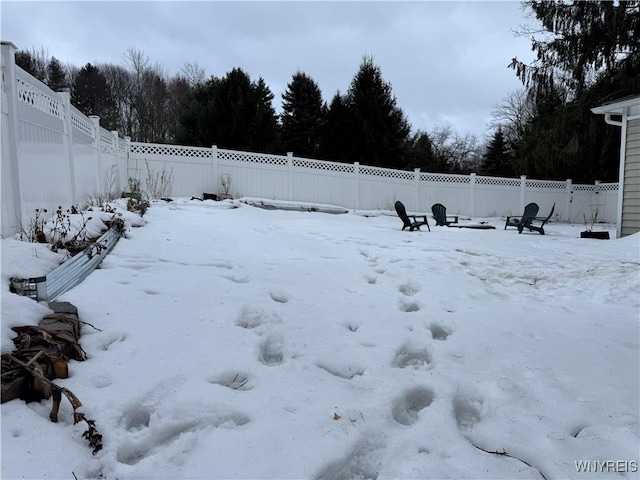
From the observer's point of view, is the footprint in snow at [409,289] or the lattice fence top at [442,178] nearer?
the footprint in snow at [409,289]

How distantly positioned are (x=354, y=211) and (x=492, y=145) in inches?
648

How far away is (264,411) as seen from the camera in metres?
1.60

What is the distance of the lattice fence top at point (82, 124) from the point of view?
4816mm

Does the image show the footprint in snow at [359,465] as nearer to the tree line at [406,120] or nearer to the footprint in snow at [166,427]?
the footprint in snow at [166,427]

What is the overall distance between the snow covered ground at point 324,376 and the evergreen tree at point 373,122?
14.0m

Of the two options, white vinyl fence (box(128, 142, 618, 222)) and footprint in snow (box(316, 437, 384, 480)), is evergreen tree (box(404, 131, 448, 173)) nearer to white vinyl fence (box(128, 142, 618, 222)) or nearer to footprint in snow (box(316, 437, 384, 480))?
→ white vinyl fence (box(128, 142, 618, 222))

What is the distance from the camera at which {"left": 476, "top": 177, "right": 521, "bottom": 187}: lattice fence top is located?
45.9 ft

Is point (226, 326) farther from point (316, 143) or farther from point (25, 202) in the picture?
point (316, 143)

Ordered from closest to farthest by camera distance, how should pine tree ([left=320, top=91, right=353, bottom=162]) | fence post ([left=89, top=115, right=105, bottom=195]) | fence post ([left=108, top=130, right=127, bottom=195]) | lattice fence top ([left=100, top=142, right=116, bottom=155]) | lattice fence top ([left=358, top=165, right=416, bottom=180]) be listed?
fence post ([left=89, top=115, right=105, bottom=195])
lattice fence top ([left=100, top=142, right=116, bottom=155])
fence post ([left=108, top=130, right=127, bottom=195])
lattice fence top ([left=358, top=165, right=416, bottom=180])
pine tree ([left=320, top=91, right=353, bottom=162])

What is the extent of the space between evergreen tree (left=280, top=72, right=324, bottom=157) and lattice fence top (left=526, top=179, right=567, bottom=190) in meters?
9.54

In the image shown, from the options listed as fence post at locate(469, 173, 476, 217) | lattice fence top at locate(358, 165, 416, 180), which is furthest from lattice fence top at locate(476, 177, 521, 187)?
lattice fence top at locate(358, 165, 416, 180)

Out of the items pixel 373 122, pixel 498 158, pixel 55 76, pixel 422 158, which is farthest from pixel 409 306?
pixel 55 76

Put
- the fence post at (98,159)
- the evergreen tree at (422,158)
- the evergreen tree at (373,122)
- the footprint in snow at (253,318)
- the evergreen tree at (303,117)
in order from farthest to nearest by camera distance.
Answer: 1. the evergreen tree at (422,158)
2. the evergreen tree at (303,117)
3. the evergreen tree at (373,122)
4. the fence post at (98,159)
5. the footprint in snow at (253,318)

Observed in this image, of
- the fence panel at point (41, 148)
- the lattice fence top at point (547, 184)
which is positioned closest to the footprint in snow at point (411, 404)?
the fence panel at point (41, 148)
